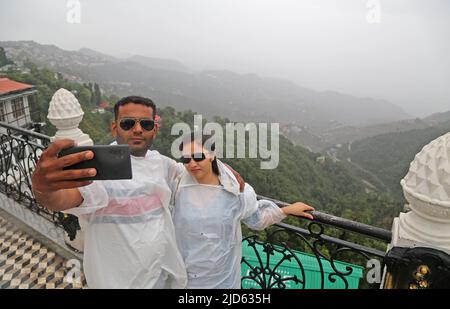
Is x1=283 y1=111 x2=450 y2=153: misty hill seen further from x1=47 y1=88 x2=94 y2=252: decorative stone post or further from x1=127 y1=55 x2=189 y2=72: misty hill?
x1=47 y1=88 x2=94 y2=252: decorative stone post

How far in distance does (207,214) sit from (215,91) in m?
105

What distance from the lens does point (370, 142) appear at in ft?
205

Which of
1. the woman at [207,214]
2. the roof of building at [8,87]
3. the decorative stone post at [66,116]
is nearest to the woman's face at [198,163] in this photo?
the woman at [207,214]

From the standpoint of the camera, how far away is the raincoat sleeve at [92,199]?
1.42 metres

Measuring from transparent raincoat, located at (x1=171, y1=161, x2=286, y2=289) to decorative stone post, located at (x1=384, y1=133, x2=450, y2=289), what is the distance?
2.85 ft

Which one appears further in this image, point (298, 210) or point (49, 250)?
point (49, 250)

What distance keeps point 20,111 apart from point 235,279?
21.8m

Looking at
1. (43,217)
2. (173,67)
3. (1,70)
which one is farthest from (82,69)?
(43,217)

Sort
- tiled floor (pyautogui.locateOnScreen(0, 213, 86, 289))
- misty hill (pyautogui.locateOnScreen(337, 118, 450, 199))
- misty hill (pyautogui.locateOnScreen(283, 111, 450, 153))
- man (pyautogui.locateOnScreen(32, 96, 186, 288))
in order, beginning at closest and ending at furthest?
man (pyautogui.locateOnScreen(32, 96, 186, 288)) < tiled floor (pyautogui.locateOnScreen(0, 213, 86, 289)) < misty hill (pyautogui.locateOnScreen(337, 118, 450, 199)) < misty hill (pyautogui.locateOnScreen(283, 111, 450, 153))

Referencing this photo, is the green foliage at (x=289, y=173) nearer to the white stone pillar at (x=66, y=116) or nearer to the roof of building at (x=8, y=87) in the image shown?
the roof of building at (x=8, y=87)

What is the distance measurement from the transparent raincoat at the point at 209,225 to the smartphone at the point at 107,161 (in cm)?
58

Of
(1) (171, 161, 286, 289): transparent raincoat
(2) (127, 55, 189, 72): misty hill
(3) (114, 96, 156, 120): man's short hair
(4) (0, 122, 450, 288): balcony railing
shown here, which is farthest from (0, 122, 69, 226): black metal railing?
(2) (127, 55, 189, 72): misty hill

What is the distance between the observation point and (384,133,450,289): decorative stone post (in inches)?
61.7

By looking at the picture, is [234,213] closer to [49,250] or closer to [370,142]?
[49,250]
